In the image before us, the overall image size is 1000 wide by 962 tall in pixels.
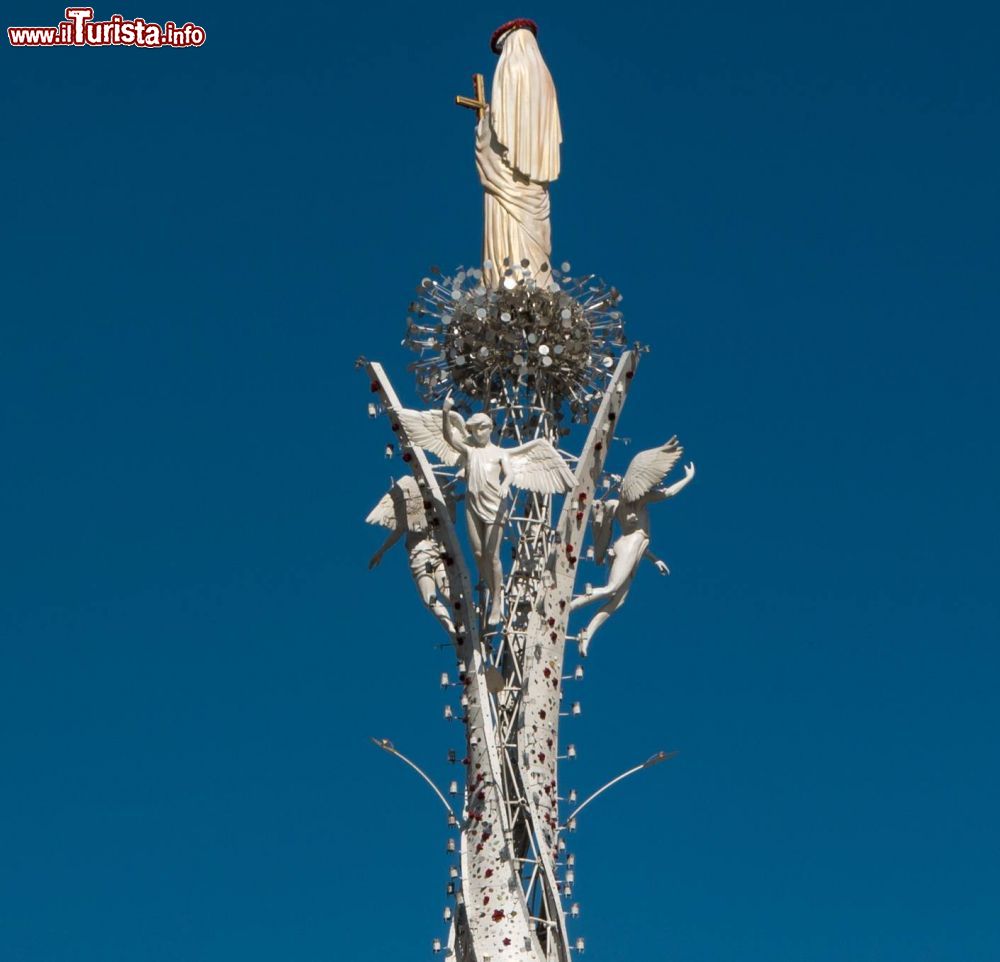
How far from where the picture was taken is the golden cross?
5209 centimetres

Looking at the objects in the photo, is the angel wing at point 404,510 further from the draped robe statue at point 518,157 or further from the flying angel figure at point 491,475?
the draped robe statue at point 518,157

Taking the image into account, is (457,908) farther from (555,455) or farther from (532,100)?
(532,100)

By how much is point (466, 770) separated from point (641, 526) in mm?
4588

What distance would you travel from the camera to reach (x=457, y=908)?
48.5 metres

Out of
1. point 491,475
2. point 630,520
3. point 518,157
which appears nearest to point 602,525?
point 630,520

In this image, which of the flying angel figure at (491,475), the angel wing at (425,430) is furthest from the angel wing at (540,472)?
the angel wing at (425,430)

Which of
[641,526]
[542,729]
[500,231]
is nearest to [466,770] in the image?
[542,729]

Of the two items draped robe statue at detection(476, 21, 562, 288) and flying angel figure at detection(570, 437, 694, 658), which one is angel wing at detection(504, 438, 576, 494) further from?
draped robe statue at detection(476, 21, 562, 288)

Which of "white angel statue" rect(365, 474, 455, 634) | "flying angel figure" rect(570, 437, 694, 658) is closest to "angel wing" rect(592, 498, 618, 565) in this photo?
"flying angel figure" rect(570, 437, 694, 658)

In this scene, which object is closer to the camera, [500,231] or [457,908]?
[457,908]

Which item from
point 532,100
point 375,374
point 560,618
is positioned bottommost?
point 560,618

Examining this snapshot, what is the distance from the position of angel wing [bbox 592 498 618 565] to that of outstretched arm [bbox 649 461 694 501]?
607 mm

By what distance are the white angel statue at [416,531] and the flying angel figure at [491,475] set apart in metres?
0.98

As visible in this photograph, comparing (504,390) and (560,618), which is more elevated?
(504,390)
